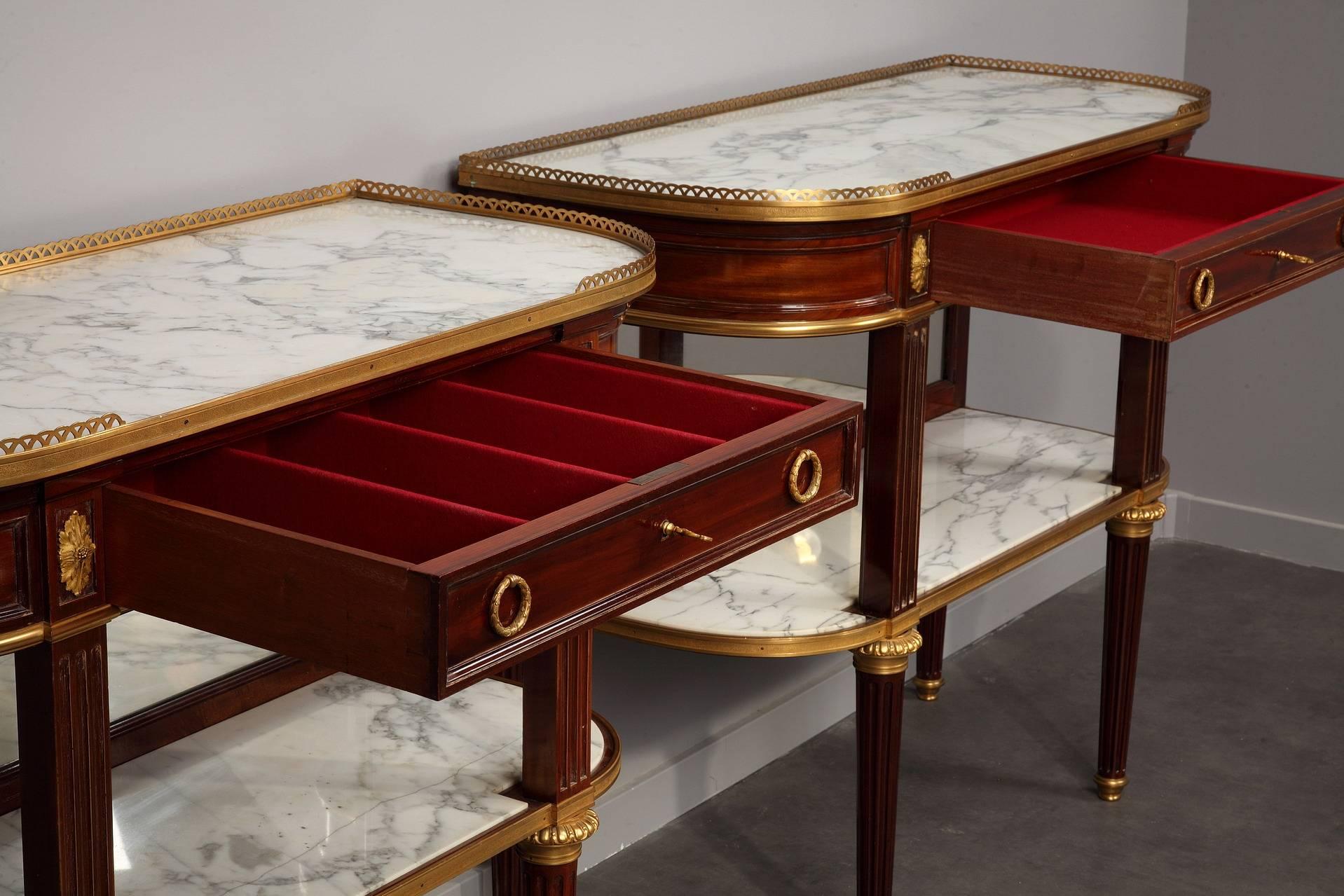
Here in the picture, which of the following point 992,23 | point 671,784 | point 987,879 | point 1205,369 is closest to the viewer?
point 987,879

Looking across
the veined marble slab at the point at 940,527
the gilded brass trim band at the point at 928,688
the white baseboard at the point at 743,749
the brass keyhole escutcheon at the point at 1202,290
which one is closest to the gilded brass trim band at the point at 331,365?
the veined marble slab at the point at 940,527

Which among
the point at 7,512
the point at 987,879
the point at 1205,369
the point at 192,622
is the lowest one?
the point at 987,879

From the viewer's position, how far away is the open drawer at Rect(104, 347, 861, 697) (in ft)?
4.06

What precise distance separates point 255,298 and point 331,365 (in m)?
0.26

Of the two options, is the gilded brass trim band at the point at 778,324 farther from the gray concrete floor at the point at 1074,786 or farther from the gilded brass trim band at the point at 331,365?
the gray concrete floor at the point at 1074,786

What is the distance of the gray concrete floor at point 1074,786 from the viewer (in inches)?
111

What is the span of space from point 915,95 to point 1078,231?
51 cm

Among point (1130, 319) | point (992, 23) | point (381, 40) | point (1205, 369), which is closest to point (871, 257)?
point (1130, 319)

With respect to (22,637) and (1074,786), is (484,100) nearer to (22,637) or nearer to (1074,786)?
(22,637)

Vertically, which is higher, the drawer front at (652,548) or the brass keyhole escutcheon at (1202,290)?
the brass keyhole escutcheon at (1202,290)

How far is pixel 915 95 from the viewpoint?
285cm

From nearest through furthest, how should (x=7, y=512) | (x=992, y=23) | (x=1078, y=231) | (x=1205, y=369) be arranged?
(x=7, y=512), (x=1078, y=231), (x=992, y=23), (x=1205, y=369)

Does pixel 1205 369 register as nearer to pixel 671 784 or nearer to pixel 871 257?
pixel 671 784

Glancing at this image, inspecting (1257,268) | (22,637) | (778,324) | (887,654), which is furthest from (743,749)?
(22,637)
